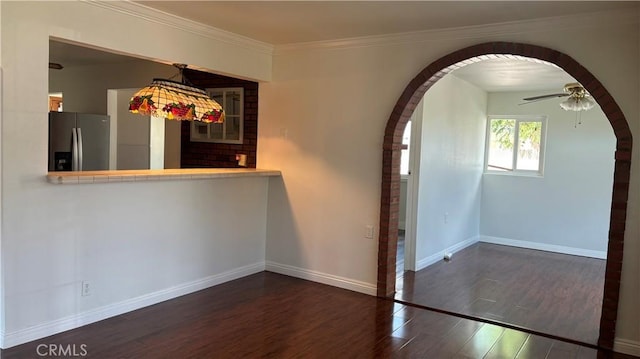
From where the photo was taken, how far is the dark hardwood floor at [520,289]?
4.00m

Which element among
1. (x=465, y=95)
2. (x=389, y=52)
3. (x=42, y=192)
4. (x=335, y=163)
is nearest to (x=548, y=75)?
(x=465, y=95)

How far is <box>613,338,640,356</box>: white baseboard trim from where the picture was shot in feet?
11.0

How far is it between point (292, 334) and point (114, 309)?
1.35 metres

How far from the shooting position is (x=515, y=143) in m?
7.35

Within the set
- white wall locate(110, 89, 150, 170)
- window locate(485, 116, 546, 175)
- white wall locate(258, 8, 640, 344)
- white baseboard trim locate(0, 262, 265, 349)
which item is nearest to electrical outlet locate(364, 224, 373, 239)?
white wall locate(258, 8, 640, 344)

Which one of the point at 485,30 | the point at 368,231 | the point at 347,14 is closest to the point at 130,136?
the point at 368,231

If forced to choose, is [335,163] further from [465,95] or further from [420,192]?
[465,95]

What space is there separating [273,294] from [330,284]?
0.63m

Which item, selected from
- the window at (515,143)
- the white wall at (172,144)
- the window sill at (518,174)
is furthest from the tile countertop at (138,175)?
the window at (515,143)

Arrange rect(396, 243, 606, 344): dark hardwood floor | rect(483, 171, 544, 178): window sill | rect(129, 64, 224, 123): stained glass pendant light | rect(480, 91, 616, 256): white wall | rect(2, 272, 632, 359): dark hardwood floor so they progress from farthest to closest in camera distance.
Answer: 1. rect(483, 171, 544, 178): window sill
2. rect(480, 91, 616, 256): white wall
3. rect(396, 243, 606, 344): dark hardwood floor
4. rect(129, 64, 224, 123): stained glass pendant light
5. rect(2, 272, 632, 359): dark hardwood floor

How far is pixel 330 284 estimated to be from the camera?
4.78m

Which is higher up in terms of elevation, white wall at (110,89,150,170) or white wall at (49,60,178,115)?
white wall at (49,60,178,115)

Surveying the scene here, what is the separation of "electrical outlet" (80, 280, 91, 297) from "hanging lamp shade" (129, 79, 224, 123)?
125 centimetres

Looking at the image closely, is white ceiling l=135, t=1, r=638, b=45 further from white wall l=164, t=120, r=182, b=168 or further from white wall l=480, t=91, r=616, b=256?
white wall l=480, t=91, r=616, b=256
